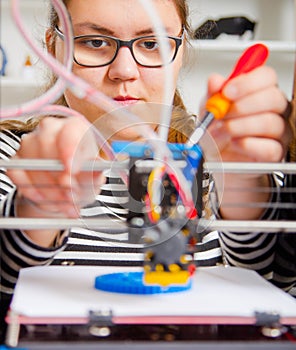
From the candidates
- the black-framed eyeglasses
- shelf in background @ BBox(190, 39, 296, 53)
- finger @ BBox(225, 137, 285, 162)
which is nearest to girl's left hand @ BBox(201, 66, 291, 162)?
finger @ BBox(225, 137, 285, 162)

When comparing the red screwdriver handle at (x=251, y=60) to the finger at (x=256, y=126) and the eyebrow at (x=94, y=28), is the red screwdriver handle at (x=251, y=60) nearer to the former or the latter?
the finger at (x=256, y=126)

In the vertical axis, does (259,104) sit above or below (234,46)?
below

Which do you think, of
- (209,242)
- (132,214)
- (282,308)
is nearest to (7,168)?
(132,214)

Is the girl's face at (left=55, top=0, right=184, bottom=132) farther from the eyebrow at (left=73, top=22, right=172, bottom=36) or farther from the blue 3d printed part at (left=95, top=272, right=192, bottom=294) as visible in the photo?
the blue 3d printed part at (left=95, top=272, right=192, bottom=294)

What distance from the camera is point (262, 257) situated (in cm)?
49

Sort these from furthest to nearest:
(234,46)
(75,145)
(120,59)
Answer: (234,46) < (120,59) < (75,145)

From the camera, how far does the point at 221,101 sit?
0.36 meters

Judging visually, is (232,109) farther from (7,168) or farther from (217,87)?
(7,168)

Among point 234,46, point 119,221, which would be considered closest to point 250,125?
point 119,221

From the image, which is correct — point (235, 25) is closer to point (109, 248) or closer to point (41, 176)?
point (109, 248)

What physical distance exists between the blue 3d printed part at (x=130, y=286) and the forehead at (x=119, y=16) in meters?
0.21

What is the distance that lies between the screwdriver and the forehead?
12cm

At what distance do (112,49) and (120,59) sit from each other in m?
0.02

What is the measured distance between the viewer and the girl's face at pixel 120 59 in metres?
0.45
